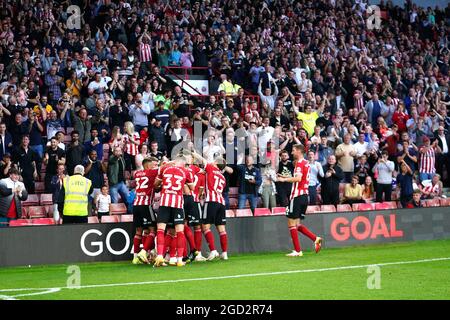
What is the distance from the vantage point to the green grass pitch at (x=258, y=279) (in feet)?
44.1

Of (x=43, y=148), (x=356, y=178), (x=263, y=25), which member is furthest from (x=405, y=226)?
(x=263, y=25)

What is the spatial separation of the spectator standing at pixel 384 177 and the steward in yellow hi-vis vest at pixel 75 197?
9.43 meters

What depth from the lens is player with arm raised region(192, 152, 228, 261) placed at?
1897cm

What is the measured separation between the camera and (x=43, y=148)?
904 inches

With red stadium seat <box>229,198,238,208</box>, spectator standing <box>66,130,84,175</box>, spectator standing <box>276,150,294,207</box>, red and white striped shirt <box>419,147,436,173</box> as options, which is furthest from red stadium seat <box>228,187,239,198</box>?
red and white striped shirt <box>419,147,436,173</box>

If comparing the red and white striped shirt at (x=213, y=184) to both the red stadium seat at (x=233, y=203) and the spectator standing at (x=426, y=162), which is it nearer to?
the red stadium seat at (x=233, y=203)

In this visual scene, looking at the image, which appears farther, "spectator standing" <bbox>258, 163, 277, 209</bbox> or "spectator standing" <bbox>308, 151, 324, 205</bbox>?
"spectator standing" <bbox>308, 151, 324, 205</bbox>

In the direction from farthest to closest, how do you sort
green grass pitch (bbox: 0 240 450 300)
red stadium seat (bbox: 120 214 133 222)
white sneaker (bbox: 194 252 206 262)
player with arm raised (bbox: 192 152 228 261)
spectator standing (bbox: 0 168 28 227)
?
red stadium seat (bbox: 120 214 133 222)
spectator standing (bbox: 0 168 28 227)
player with arm raised (bbox: 192 152 228 261)
white sneaker (bbox: 194 252 206 262)
green grass pitch (bbox: 0 240 450 300)

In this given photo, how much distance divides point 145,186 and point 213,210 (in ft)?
5.10

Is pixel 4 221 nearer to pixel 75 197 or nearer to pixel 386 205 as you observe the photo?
pixel 75 197

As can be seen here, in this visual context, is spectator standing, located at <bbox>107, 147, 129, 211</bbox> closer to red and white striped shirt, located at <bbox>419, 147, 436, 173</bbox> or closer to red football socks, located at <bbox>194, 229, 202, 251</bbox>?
red football socks, located at <bbox>194, 229, 202, 251</bbox>

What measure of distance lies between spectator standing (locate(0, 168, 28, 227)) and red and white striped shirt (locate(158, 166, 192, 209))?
396 centimetres

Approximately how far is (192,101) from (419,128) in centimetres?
742

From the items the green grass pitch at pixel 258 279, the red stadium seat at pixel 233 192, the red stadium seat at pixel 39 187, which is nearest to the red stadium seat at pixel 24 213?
the red stadium seat at pixel 39 187
